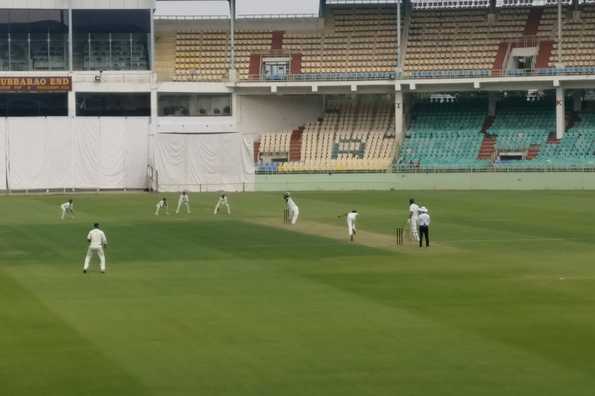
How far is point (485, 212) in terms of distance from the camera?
68.3 meters

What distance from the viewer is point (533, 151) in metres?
97.9

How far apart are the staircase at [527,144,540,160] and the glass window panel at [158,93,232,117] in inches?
884

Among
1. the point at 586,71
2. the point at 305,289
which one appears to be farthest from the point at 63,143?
the point at 305,289

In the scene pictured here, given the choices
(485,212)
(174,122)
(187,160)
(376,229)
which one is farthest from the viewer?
(174,122)

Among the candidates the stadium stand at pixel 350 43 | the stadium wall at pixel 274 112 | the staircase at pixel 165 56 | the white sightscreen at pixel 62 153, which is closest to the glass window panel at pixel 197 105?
the stadium wall at pixel 274 112

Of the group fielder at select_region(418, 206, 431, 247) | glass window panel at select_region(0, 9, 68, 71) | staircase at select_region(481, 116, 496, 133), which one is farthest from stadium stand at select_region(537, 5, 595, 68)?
fielder at select_region(418, 206, 431, 247)

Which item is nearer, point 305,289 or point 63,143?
point 305,289

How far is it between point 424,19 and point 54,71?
2842 cm

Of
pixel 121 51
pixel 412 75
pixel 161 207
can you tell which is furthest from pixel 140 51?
pixel 161 207

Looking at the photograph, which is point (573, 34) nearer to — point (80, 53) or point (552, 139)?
point (552, 139)

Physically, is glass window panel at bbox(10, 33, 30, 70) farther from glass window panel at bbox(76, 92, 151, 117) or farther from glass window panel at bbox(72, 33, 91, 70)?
glass window panel at bbox(76, 92, 151, 117)

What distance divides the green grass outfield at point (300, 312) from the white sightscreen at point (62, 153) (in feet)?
122

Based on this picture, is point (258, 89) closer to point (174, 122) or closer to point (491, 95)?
point (174, 122)

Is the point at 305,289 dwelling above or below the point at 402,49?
below
